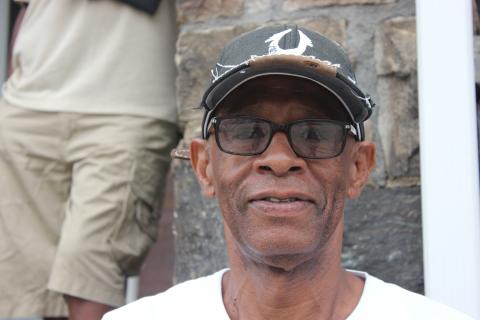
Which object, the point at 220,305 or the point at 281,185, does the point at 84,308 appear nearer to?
the point at 220,305

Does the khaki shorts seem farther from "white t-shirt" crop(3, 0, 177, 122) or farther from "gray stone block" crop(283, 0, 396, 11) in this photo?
"gray stone block" crop(283, 0, 396, 11)

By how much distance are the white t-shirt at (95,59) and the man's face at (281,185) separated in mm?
1140

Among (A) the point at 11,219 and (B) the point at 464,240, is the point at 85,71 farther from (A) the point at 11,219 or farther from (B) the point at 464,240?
(B) the point at 464,240

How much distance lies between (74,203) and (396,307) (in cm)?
136

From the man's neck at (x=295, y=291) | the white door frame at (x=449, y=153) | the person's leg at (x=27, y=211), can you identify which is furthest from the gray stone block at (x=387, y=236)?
the person's leg at (x=27, y=211)

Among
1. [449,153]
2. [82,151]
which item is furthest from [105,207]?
[449,153]

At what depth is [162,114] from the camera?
2928mm

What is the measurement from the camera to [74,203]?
112 inches

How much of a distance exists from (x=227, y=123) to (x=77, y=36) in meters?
1.24

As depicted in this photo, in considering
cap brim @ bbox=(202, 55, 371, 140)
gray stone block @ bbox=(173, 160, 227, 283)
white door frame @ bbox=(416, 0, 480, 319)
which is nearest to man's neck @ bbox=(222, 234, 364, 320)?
cap brim @ bbox=(202, 55, 371, 140)

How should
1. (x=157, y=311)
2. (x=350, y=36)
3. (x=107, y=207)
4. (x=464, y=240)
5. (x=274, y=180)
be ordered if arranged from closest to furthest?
(x=274, y=180) < (x=157, y=311) < (x=464, y=240) < (x=350, y=36) < (x=107, y=207)

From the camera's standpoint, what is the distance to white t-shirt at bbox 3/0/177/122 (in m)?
2.87

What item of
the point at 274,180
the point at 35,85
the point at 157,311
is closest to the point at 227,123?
the point at 274,180

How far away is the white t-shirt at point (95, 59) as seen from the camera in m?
2.87
